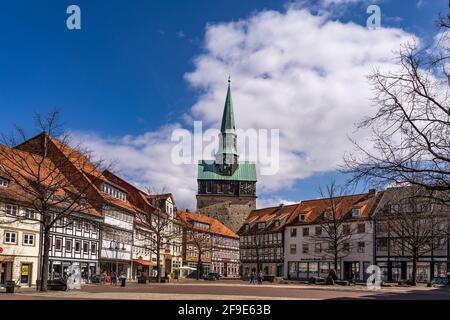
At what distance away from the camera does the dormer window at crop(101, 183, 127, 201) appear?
60.6 metres

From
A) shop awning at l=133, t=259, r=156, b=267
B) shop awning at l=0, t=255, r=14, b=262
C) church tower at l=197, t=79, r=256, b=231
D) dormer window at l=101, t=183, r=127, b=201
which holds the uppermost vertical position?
church tower at l=197, t=79, r=256, b=231

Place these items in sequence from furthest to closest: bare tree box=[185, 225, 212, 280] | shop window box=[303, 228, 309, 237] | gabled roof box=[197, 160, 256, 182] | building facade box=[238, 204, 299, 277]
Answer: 1. gabled roof box=[197, 160, 256, 182]
2. building facade box=[238, 204, 299, 277]
3. bare tree box=[185, 225, 212, 280]
4. shop window box=[303, 228, 309, 237]

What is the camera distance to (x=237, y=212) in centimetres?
13388

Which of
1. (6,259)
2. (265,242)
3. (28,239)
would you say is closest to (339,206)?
(265,242)

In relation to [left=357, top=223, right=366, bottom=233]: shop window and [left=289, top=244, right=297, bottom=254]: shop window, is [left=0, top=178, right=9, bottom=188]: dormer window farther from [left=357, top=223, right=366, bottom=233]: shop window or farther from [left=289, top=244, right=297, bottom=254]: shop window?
[left=289, top=244, right=297, bottom=254]: shop window

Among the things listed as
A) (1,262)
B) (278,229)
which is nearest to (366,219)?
(278,229)

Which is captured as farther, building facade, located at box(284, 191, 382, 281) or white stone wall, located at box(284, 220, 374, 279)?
building facade, located at box(284, 191, 382, 281)

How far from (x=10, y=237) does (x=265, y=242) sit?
52536mm

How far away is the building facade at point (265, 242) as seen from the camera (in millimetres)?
86062

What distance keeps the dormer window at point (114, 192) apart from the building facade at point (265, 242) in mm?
28178

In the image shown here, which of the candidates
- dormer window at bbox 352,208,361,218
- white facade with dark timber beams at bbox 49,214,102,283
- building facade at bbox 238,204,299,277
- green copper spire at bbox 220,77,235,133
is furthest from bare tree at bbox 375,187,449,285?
green copper spire at bbox 220,77,235,133

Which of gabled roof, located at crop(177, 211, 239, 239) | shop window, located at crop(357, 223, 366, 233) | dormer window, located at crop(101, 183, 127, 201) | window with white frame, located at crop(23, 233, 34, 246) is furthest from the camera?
gabled roof, located at crop(177, 211, 239, 239)
